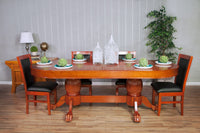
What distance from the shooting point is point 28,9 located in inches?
179

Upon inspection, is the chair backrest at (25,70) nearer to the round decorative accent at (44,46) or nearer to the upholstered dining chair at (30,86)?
the upholstered dining chair at (30,86)

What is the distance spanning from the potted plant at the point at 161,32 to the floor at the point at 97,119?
1248 millimetres

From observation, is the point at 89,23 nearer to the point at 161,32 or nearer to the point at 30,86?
the point at 161,32

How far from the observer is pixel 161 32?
4203mm

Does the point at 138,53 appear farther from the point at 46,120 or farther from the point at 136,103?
the point at 46,120

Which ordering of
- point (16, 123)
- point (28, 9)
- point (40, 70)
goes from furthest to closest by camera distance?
point (28, 9) → point (16, 123) → point (40, 70)

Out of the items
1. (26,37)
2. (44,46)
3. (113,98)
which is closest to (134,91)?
(113,98)

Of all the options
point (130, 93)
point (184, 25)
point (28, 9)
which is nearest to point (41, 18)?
point (28, 9)

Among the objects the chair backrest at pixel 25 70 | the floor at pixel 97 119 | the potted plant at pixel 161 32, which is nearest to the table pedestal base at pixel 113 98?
the floor at pixel 97 119

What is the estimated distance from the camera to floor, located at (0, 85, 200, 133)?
2.53 metres

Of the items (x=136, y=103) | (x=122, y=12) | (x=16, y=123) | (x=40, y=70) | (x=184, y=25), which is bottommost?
(x=16, y=123)

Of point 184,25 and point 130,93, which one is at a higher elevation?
point 184,25

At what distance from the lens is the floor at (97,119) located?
2527 mm

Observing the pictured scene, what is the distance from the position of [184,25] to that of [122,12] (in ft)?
4.67
